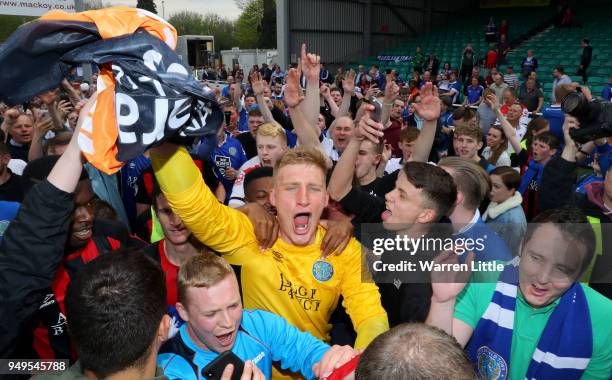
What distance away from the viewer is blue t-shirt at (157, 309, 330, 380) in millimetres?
2141

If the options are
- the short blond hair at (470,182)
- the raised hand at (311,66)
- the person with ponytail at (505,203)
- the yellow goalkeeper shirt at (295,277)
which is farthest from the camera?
the raised hand at (311,66)

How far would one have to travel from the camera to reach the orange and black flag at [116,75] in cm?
184

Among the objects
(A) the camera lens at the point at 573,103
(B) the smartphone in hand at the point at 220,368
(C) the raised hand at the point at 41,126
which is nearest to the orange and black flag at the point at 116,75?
(B) the smartphone in hand at the point at 220,368

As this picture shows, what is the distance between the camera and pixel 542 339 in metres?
2.17

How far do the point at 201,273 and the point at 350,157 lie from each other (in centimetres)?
124

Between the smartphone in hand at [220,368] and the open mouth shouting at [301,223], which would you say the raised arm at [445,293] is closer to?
the open mouth shouting at [301,223]

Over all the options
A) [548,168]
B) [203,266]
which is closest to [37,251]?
[203,266]

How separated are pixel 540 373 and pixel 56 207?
203 centimetres

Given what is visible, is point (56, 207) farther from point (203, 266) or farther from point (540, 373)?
point (540, 373)

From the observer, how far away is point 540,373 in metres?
2.16

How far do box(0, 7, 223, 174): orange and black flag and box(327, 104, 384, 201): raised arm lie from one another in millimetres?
1016

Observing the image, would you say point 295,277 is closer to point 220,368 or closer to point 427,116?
point 220,368

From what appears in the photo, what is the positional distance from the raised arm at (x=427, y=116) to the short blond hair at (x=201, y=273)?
1855 millimetres

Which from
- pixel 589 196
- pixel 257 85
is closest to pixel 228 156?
pixel 257 85
